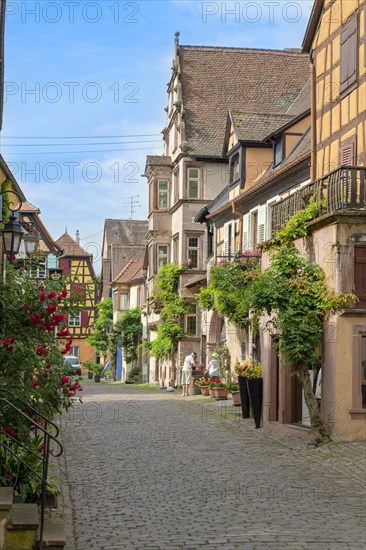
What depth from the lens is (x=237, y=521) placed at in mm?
10930

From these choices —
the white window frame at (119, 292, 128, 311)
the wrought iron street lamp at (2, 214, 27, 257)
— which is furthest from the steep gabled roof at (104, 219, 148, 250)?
the wrought iron street lamp at (2, 214, 27, 257)

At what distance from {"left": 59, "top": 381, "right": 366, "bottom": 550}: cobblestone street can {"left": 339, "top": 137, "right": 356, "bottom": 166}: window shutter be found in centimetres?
601

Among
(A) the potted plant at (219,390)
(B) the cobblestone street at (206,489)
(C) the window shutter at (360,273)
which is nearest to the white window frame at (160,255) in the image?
(A) the potted plant at (219,390)

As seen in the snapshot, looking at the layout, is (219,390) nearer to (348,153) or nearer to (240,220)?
(240,220)

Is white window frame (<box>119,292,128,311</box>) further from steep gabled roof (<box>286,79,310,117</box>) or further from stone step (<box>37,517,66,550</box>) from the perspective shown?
stone step (<box>37,517,66,550</box>)

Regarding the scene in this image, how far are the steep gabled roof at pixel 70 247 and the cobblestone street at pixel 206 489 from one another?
70.6 meters

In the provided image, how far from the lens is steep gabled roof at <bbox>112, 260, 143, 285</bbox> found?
72250 mm

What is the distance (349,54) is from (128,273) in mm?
52336

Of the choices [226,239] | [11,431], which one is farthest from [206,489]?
[226,239]

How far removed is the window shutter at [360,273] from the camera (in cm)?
1895

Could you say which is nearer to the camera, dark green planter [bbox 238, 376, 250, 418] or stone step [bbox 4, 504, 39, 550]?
stone step [bbox 4, 504, 39, 550]

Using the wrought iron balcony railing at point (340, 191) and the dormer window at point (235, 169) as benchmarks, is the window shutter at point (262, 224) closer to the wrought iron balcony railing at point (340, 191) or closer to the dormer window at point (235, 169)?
the dormer window at point (235, 169)

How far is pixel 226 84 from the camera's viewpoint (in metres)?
45.6

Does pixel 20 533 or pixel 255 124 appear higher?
pixel 255 124
